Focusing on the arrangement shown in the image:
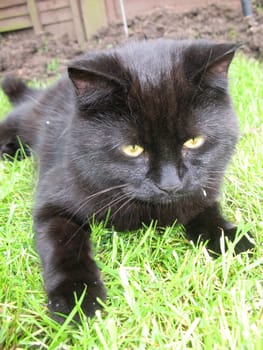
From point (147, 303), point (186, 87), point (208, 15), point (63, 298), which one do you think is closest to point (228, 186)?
point (186, 87)

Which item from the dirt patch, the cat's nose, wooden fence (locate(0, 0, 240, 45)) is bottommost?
the cat's nose

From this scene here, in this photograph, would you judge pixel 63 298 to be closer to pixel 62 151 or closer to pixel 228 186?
pixel 62 151

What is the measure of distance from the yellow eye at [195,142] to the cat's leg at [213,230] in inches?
13.1

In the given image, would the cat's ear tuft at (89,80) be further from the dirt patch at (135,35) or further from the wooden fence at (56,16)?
the wooden fence at (56,16)

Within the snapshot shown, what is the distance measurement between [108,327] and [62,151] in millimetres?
830

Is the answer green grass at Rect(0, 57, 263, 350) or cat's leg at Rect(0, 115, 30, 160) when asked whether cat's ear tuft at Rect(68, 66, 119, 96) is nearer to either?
green grass at Rect(0, 57, 263, 350)

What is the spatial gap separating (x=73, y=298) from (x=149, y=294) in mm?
228

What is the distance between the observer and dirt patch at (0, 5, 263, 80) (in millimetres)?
4289

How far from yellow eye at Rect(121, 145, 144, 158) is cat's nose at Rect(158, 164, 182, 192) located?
3.7 inches

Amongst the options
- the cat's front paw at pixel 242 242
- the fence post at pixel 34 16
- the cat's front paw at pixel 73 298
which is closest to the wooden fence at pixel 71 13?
the fence post at pixel 34 16

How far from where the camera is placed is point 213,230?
1.56 m

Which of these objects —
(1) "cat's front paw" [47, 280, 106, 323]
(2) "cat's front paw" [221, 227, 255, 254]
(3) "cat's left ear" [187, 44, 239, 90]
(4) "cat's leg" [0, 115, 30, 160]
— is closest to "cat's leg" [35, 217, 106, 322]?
(1) "cat's front paw" [47, 280, 106, 323]

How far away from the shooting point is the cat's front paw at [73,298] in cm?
117

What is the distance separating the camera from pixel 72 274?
50.7 inches
